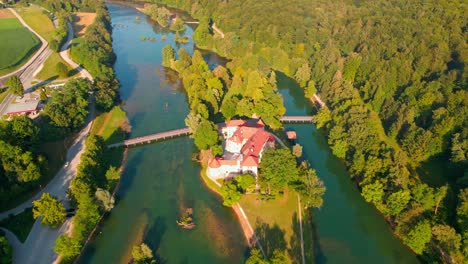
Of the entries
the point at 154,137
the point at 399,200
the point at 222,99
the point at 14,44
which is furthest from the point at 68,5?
the point at 399,200

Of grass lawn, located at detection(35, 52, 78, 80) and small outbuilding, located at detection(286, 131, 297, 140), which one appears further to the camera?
grass lawn, located at detection(35, 52, 78, 80)

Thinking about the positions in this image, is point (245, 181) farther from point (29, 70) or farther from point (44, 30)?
point (44, 30)

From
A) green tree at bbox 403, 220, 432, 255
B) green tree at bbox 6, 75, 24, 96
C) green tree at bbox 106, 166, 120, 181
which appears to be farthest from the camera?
green tree at bbox 6, 75, 24, 96

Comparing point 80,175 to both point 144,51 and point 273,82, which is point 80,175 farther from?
point 144,51

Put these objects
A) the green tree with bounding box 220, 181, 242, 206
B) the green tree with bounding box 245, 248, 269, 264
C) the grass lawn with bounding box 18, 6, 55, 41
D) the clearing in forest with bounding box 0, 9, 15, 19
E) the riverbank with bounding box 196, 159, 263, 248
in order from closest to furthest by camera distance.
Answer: the green tree with bounding box 245, 248, 269, 264, the riverbank with bounding box 196, 159, 263, 248, the green tree with bounding box 220, 181, 242, 206, the grass lawn with bounding box 18, 6, 55, 41, the clearing in forest with bounding box 0, 9, 15, 19

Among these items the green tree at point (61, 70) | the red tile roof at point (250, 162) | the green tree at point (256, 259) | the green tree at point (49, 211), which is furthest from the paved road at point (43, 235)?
the green tree at point (61, 70)

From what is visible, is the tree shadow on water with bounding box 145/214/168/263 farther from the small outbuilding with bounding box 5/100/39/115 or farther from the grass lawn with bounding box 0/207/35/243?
the small outbuilding with bounding box 5/100/39/115

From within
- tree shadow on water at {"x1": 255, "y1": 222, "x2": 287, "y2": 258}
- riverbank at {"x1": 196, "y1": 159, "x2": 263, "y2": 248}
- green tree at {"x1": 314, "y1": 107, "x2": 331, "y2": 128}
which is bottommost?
riverbank at {"x1": 196, "y1": 159, "x2": 263, "y2": 248}

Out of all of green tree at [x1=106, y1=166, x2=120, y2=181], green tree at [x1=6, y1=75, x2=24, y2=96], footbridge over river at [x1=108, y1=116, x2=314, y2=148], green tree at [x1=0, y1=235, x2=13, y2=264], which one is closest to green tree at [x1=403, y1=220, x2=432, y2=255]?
footbridge over river at [x1=108, y1=116, x2=314, y2=148]

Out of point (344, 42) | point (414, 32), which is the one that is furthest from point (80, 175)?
point (414, 32)
